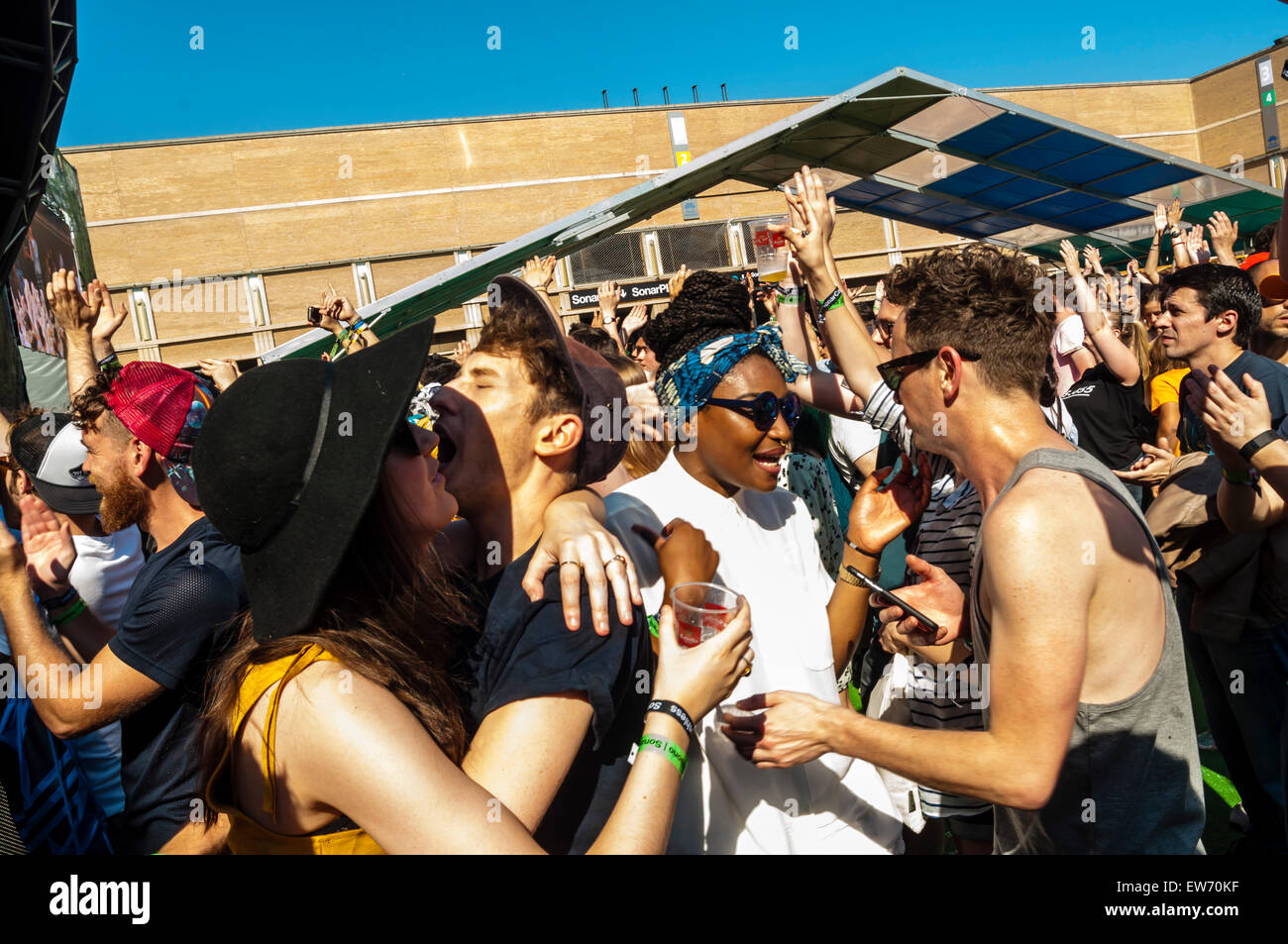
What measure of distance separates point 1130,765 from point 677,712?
1087 millimetres

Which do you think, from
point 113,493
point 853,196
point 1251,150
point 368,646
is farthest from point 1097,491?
point 1251,150

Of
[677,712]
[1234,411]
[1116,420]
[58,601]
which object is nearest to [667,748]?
[677,712]

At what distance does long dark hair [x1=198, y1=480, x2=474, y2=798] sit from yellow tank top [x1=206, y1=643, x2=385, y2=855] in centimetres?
2

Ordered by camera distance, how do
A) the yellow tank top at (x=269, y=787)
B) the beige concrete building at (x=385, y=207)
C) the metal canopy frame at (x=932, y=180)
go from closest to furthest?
the yellow tank top at (x=269, y=787)
the metal canopy frame at (x=932, y=180)
the beige concrete building at (x=385, y=207)

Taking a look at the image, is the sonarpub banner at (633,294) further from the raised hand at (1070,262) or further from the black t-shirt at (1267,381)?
the black t-shirt at (1267,381)

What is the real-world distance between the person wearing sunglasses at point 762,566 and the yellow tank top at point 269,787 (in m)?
0.82

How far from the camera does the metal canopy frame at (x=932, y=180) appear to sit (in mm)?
8695

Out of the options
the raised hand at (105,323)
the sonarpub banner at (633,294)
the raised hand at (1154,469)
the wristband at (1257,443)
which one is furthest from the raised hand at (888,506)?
the sonarpub banner at (633,294)

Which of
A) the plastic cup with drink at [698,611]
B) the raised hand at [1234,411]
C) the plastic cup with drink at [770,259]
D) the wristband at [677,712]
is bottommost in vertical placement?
the wristband at [677,712]

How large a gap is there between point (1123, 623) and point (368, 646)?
60.7 inches

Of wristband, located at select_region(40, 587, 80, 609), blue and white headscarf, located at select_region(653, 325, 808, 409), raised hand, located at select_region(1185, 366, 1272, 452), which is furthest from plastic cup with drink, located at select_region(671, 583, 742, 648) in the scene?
wristband, located at select_region(40, 587, 80, 609)

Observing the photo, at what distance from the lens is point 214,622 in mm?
2143

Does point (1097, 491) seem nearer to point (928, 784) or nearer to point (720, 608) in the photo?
point (928, 784)

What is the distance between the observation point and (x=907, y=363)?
7.14ft
